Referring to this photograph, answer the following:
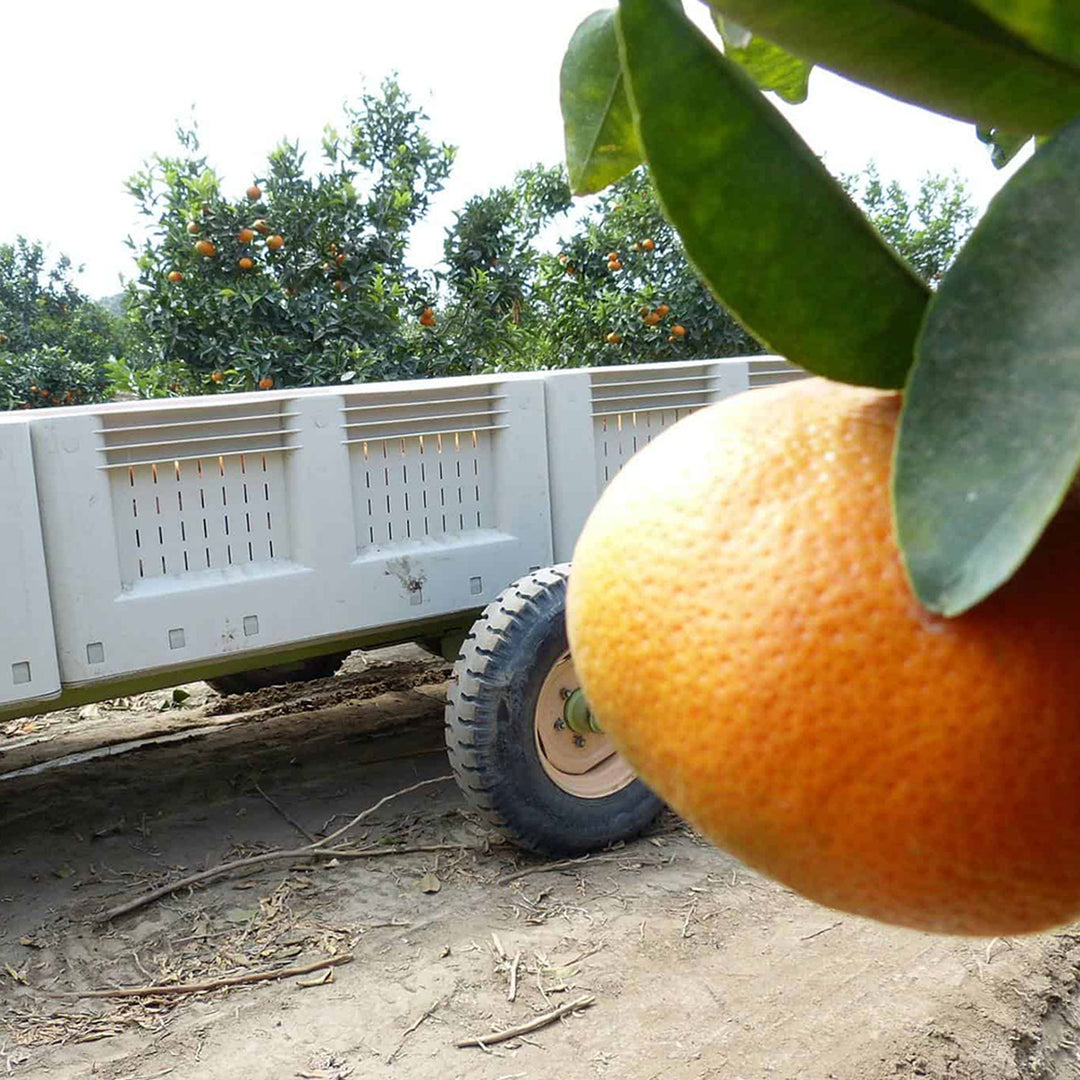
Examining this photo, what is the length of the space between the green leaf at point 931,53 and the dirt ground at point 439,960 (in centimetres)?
236

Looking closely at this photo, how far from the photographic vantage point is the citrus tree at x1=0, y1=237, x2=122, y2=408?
10.8 m

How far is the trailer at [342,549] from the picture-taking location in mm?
2990

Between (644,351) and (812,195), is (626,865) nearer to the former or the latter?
(812,195)

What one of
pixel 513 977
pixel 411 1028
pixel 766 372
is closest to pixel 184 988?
pixel 411 1028

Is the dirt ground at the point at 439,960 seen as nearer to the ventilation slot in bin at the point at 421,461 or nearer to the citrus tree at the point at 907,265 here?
the ventilation slot in bin at the point at 421,461

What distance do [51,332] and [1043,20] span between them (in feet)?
51.6

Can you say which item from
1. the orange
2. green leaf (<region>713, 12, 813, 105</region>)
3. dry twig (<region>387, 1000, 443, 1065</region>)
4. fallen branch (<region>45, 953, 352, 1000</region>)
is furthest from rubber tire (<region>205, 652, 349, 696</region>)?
the orange

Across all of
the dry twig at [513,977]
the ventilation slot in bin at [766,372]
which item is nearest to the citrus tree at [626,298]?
the ventilation slot in bin at [766,372]

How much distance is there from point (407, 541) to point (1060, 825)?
3337mm

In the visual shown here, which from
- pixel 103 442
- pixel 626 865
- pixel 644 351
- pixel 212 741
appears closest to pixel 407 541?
pixel 103 442

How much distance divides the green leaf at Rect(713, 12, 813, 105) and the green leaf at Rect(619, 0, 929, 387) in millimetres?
293

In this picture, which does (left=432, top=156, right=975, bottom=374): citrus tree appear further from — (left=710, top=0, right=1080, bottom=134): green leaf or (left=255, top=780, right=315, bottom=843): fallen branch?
(left=710, top=0, right=1080, bottom=134): green leaf

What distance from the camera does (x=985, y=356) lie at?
28cm

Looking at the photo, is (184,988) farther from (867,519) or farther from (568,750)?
(867,519)
